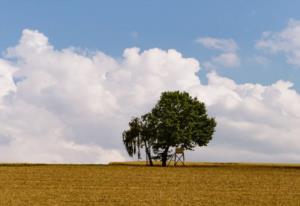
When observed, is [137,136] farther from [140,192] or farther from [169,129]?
[140,192]

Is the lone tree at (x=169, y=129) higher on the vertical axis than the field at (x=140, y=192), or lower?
higher

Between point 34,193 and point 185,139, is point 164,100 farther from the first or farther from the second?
point 34,193

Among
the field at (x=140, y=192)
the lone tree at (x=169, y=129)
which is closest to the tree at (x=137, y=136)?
the lone tree at (x=169, y=129)

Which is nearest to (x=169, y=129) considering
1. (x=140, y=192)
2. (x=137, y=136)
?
(x=137, y=136)

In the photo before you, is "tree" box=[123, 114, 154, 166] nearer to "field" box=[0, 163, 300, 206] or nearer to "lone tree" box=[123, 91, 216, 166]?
"lone tree" box=[123, 91, 216, 166]

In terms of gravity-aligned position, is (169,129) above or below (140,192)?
above

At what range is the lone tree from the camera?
82250mm

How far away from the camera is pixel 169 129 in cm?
8206

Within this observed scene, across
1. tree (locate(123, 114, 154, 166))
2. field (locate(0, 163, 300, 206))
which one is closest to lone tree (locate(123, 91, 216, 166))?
tree (locate(123, 114, 154, 166))

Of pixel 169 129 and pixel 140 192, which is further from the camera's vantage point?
pixel 169 129

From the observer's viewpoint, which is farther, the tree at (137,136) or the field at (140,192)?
the tree at (137,136)

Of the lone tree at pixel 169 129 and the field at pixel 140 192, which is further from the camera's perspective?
the lone tree at pixel 169 129

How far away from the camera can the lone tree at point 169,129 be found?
8225 centimetres

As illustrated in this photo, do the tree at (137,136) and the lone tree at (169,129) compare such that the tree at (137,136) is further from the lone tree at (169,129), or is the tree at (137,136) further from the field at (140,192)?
the field at (140,192)
